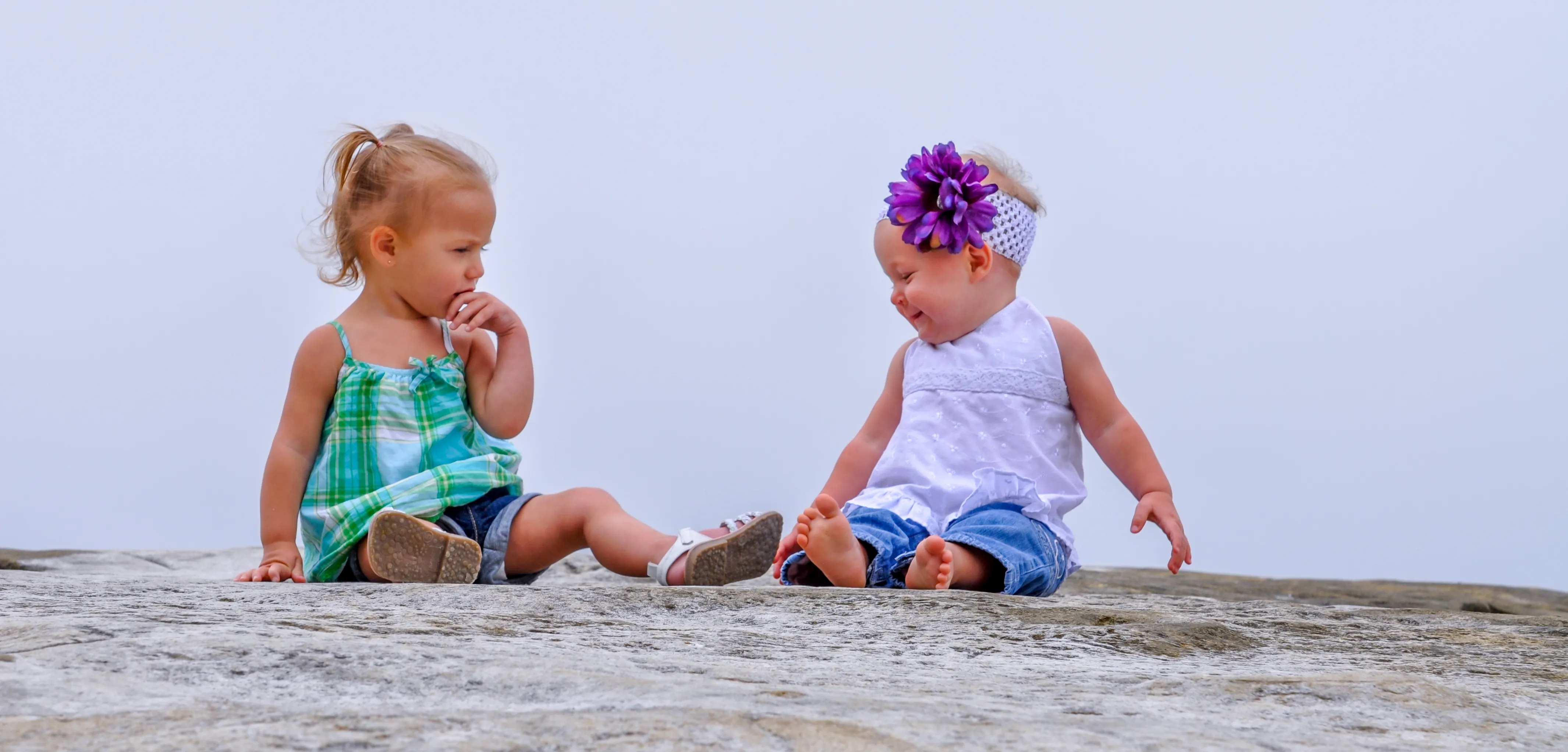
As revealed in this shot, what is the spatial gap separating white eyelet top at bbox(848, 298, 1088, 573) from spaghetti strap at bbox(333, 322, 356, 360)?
99 cm

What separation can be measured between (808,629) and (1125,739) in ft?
2.05

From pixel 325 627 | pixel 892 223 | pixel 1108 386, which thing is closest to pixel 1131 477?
pixel 1108 386

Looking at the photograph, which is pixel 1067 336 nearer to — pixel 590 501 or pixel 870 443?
pixel 870 443

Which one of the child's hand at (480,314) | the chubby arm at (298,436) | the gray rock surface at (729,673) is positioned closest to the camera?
the gray rock surface at (729,673)

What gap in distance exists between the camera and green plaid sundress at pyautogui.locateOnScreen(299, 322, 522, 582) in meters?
2.37

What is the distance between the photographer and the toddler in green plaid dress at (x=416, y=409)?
2.36 meters

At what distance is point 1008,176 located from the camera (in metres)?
2.64

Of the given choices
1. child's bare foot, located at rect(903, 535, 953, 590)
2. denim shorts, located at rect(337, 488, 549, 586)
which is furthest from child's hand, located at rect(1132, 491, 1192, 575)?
denim shorts, located at rect(337, 488, 549, 586)

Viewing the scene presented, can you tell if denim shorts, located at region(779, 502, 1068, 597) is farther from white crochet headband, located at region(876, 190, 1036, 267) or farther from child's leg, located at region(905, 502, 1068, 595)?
white crochet headband, located at region(876, 190, 1036, 267)

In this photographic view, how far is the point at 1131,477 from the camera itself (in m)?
2.40

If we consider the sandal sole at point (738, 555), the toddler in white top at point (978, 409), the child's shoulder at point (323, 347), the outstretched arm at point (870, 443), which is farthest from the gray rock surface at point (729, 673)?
the outstretched arm at point (870, 443)

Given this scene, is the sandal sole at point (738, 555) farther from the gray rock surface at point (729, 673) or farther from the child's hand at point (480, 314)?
the child's hand at point (480, 314)

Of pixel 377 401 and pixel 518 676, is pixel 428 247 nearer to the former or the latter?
pixel 377 401

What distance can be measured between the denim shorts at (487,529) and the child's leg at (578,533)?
0.01 meters
